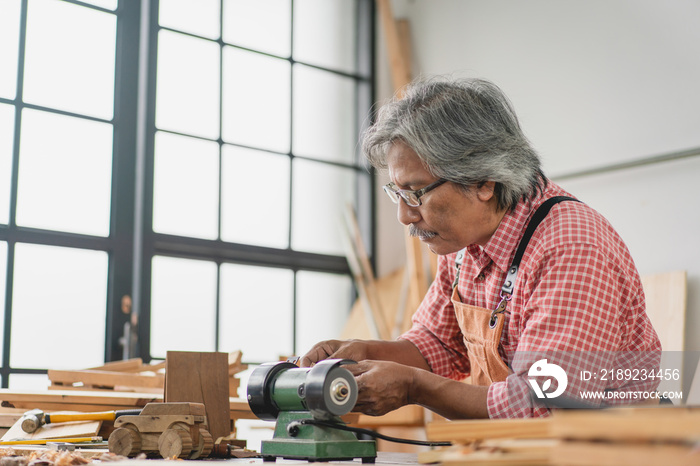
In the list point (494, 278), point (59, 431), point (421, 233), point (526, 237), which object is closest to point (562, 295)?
point (526, 237)

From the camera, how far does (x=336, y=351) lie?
1.98m

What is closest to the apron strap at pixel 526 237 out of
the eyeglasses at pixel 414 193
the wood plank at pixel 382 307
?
the eyeglasses at pixel 414 193

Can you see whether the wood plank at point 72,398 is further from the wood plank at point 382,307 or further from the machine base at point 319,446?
the wood plank at point 382,307

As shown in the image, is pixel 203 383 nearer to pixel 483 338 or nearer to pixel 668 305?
pixel 483 338

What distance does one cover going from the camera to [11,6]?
3.59 meters

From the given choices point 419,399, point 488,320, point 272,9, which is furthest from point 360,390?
point 272,9

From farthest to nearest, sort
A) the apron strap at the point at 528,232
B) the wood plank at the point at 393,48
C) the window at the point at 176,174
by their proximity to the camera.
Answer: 1. the wood plank at the point at 393,48
2. the window at the point at 176,174
3. the apron strap at the point at 528,232

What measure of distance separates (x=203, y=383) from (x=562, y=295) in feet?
3.00

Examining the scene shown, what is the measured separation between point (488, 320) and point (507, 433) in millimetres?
816

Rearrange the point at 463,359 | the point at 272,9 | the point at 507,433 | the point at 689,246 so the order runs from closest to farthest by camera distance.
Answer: the point at 507,433, the point at 463,359, the point at 689,246, the point at 272,9

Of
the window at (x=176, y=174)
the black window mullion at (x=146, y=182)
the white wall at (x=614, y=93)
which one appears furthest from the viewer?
the black window mullion at (x=146, y=182)

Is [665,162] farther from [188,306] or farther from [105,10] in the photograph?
[105,10]

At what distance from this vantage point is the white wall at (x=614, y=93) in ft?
11.1

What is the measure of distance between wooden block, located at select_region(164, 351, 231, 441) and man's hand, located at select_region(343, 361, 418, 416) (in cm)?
44
